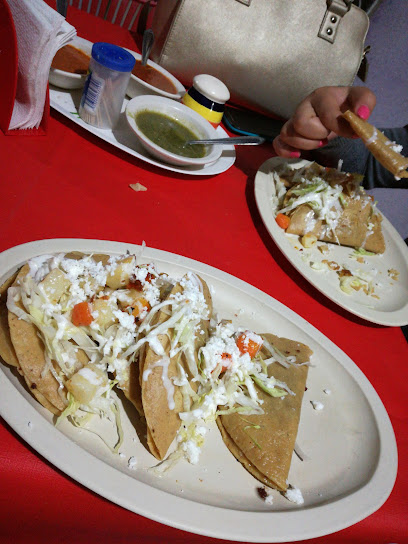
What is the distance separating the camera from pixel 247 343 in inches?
54.7

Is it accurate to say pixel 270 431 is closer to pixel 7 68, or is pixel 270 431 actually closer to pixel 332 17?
pixel 7 68

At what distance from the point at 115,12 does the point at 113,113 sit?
6.28 ft

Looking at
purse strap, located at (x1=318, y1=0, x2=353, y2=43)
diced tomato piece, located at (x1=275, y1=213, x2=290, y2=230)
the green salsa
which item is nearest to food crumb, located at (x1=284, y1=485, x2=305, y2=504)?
diced tomato piece, located at (x1=275, y1=213, x2=290, y2=230)

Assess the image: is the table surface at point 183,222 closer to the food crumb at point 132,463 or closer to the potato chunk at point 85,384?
the food crumb at point 132,463

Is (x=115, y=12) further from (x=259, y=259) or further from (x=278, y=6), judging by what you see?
(x=259, y=259)

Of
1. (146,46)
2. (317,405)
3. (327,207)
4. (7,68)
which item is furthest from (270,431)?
(146,46)

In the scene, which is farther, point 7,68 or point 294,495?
point 7,68

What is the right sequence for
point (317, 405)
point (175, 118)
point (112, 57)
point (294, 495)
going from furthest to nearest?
point (175, 118) → point (112, 57) → point (317, 405) → point (294, 495)

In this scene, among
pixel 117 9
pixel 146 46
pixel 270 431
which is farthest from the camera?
pixel 117 9

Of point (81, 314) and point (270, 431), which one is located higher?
point (81, 314)

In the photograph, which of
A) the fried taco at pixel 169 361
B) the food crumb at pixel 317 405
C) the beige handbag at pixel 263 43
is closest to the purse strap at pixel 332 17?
the beige handbag at pixel 263 43

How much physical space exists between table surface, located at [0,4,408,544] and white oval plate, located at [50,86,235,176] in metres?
0.05

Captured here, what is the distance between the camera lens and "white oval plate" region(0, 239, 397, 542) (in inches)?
39.4

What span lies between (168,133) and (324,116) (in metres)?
0.71
